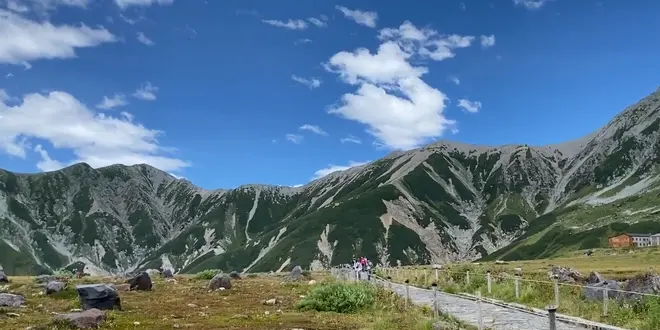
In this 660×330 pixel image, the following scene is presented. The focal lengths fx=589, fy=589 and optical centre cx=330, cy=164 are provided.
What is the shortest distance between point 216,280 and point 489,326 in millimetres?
35954

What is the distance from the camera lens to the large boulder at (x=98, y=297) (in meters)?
32.0

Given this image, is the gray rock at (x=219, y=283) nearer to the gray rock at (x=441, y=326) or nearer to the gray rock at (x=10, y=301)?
the gray rock at (x=10, y=301)

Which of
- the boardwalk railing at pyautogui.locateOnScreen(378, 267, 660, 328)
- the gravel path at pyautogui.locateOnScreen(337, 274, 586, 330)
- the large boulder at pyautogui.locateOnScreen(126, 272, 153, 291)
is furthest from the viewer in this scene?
the large boulder at pyautogui.locateOnScreen(126, 272, 153, 291)

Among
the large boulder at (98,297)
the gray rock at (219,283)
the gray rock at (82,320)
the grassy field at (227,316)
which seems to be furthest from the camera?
the gray rock at (219,283)

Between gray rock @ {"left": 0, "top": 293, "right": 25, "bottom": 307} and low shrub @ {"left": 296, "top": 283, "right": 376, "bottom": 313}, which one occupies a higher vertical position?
low shrub @ {"left": 296, "top": 283, "right": 376, "bottom": 313}

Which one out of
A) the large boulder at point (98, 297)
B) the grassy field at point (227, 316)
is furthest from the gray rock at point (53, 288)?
the large boulder at point (98, 297)

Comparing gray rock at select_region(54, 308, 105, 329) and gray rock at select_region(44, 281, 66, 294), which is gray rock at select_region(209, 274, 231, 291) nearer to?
gray rock at select_region(44, 281, 66, 294)

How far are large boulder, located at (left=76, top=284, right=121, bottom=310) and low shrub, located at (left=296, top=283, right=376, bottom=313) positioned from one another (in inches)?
404

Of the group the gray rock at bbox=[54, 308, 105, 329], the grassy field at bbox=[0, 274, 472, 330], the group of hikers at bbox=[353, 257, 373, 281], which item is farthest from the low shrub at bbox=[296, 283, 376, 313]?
the group of hikers at bbox=[353, 257, 373, 281]

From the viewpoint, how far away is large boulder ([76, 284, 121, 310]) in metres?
32.0

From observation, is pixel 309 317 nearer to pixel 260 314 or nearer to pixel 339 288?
pixel 260 314

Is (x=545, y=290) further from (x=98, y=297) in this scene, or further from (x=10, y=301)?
(x=10, y=301)

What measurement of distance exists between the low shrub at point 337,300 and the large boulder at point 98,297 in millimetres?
10255

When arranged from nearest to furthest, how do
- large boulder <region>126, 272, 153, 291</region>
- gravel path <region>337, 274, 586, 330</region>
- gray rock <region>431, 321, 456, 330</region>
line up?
gray rock <region>431, 321, 456, 330</region>, gravel path <region>337, 274, 586, 330</region>, large boulder <region>126, 272, 153, 291</region>
